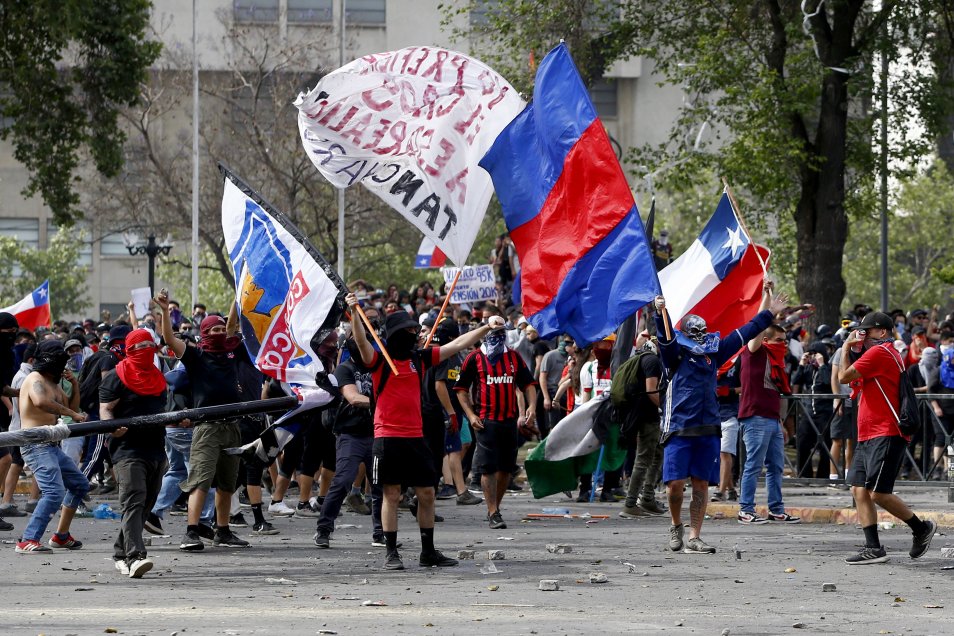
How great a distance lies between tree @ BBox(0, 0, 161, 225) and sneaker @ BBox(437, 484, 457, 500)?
11326mm

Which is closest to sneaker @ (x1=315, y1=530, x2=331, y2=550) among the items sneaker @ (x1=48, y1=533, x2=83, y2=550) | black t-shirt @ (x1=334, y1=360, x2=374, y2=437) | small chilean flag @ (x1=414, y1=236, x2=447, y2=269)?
black t-shirt @ (x1=334, y1=360, x2=374, y2=437)

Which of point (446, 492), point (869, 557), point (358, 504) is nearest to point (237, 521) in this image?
point (358, 504)

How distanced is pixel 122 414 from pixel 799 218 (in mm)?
17771

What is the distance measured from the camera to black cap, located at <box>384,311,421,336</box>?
11141 mm

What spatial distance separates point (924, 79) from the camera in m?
28.0

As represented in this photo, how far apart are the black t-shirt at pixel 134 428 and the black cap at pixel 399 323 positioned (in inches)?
70.9

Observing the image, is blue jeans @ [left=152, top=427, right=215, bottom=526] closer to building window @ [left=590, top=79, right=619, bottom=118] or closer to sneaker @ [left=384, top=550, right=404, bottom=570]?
sneaker @ [left=384, top=550, right=404, bottom=570]

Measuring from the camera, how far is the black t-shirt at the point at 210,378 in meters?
12.3

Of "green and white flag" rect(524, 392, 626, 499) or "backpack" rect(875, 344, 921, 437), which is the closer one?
"backpack" rect(875, 344, 921, 437)

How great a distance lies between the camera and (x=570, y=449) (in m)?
15.9

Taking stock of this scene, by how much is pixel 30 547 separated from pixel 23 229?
56147mm

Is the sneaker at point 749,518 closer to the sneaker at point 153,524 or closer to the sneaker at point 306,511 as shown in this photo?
the sneaker at point 306,511

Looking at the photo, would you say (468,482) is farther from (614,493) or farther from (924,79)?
(924,79)

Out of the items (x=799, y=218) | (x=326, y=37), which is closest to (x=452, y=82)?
(x=799, y=218)
